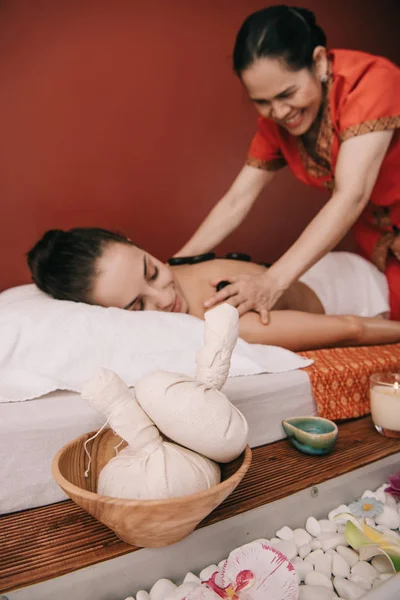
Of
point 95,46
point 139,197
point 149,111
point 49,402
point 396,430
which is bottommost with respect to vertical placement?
point 396,430

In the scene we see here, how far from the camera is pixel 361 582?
0.73m

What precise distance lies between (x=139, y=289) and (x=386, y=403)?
0.72 m

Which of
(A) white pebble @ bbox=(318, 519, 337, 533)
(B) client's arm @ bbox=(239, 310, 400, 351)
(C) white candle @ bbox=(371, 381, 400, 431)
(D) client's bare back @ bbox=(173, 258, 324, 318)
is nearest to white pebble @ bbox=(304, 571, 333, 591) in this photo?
(A) white pebble @ bbox=(318, 519, 337, 533)

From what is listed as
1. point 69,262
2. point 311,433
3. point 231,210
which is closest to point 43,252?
point 69,262

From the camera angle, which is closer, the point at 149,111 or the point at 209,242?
the point at 209,242

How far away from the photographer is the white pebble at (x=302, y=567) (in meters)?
0.75

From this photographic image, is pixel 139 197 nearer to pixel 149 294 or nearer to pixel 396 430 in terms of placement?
pixel 149 294

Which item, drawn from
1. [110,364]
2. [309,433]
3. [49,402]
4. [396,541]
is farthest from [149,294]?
[396,541]

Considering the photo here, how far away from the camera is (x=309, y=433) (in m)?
1.03

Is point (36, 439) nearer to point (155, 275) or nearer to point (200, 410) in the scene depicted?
point (200, 410)

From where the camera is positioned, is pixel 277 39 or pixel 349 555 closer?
pixel 349 555

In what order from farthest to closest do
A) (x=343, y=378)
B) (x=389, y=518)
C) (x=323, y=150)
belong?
(x=323, y=150) → (x=343, y=378) → (x=389, y=518)

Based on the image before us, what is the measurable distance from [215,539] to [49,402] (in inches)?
16.6

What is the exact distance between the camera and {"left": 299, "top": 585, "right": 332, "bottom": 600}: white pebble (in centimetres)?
69
